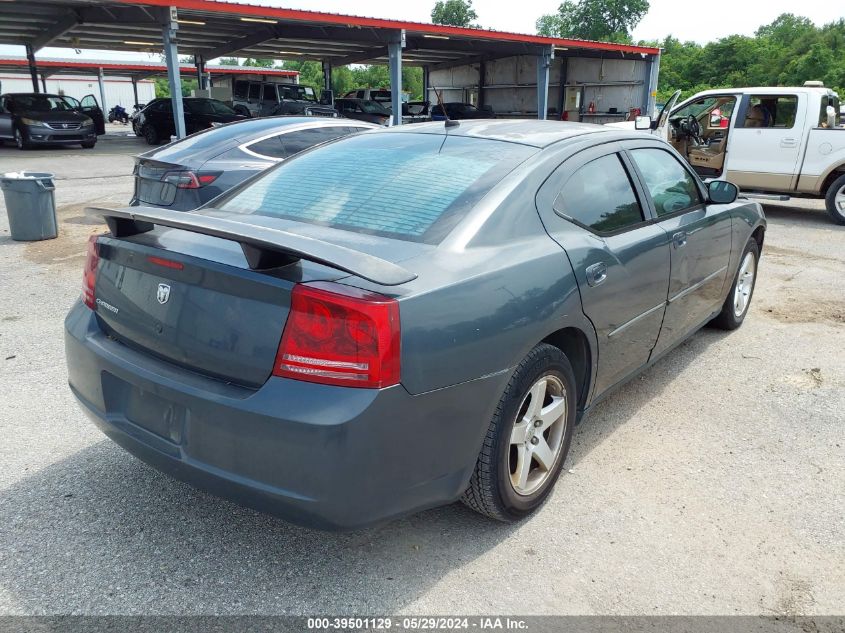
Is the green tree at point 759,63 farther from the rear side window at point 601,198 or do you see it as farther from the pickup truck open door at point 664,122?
the rear side window at point 601,198

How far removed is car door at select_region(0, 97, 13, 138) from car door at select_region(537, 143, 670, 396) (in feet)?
72.6

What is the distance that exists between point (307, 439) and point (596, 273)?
154cm

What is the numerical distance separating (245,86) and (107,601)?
86.8 ft

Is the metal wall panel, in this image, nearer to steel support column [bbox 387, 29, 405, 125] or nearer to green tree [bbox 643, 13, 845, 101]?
steel support column [bbox 387, 29, 405, 125]

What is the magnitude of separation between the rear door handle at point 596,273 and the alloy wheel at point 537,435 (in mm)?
458

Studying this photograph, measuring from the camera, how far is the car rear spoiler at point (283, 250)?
203cm

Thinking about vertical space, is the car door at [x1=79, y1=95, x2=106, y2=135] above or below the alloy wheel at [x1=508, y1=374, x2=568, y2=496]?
above

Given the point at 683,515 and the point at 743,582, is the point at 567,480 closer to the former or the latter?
the point at 683,515

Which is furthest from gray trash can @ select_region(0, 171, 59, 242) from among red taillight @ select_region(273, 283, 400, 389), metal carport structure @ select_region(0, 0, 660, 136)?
metal carport structure @ select_region(0, 0, 660, 136)

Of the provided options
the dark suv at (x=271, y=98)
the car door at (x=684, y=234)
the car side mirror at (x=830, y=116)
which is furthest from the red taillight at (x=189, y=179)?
the dark suv at (x=271, y=98)

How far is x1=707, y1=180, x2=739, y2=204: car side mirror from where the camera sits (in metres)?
4.27

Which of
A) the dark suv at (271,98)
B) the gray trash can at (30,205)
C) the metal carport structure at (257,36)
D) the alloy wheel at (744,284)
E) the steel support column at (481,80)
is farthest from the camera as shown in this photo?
the steel support column at (481,80)

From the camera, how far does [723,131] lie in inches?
456

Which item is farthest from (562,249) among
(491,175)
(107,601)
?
(107,601)
